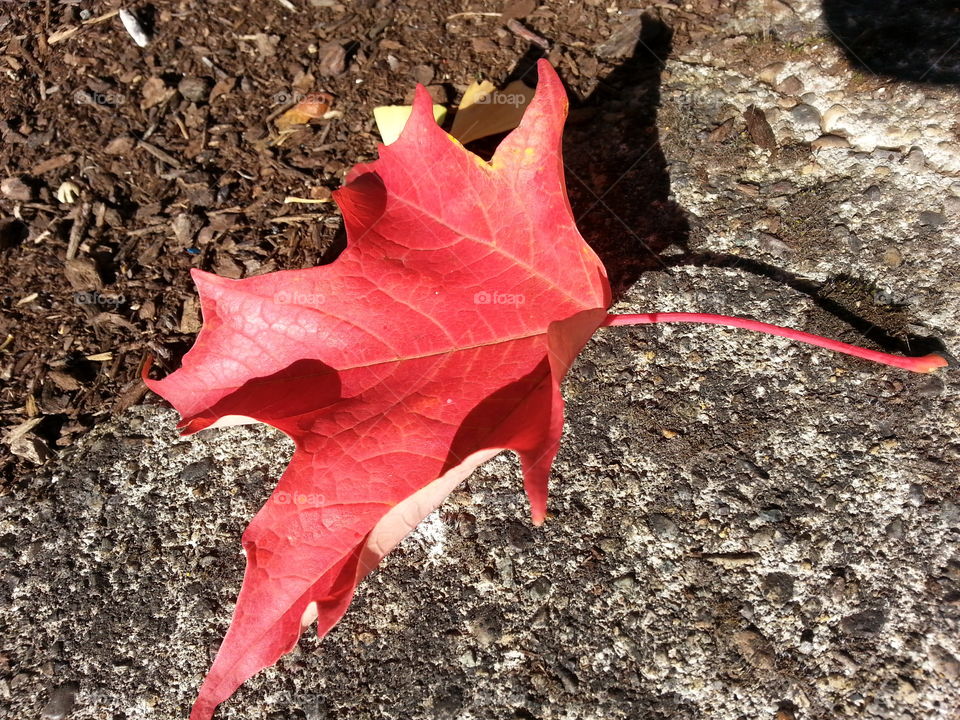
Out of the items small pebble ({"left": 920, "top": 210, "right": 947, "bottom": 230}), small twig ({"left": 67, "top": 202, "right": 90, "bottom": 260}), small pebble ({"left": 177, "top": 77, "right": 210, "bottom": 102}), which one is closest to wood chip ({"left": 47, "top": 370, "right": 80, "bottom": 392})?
small twig ({"left": 67, "top": 202, "right": 90, "bottom": 260})

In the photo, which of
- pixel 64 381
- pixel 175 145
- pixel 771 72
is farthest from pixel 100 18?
pixel 771 72

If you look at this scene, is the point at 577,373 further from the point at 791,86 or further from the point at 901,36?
the point at 901,36

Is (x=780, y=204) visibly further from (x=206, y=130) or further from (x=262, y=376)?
(x=206, y=130)

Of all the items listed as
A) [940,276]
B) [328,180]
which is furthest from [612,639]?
[328,180]

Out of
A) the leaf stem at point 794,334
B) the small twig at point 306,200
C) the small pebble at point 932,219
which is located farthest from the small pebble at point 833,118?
the small twig at point 306,200

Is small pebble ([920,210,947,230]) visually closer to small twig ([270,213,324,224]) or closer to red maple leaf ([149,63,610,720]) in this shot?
red maple leaf ([149,63,610,720])

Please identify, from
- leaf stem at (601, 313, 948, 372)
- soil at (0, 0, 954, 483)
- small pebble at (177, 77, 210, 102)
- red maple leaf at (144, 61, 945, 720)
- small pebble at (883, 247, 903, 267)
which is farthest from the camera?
small pebble at (177, 77, 210, 102)
